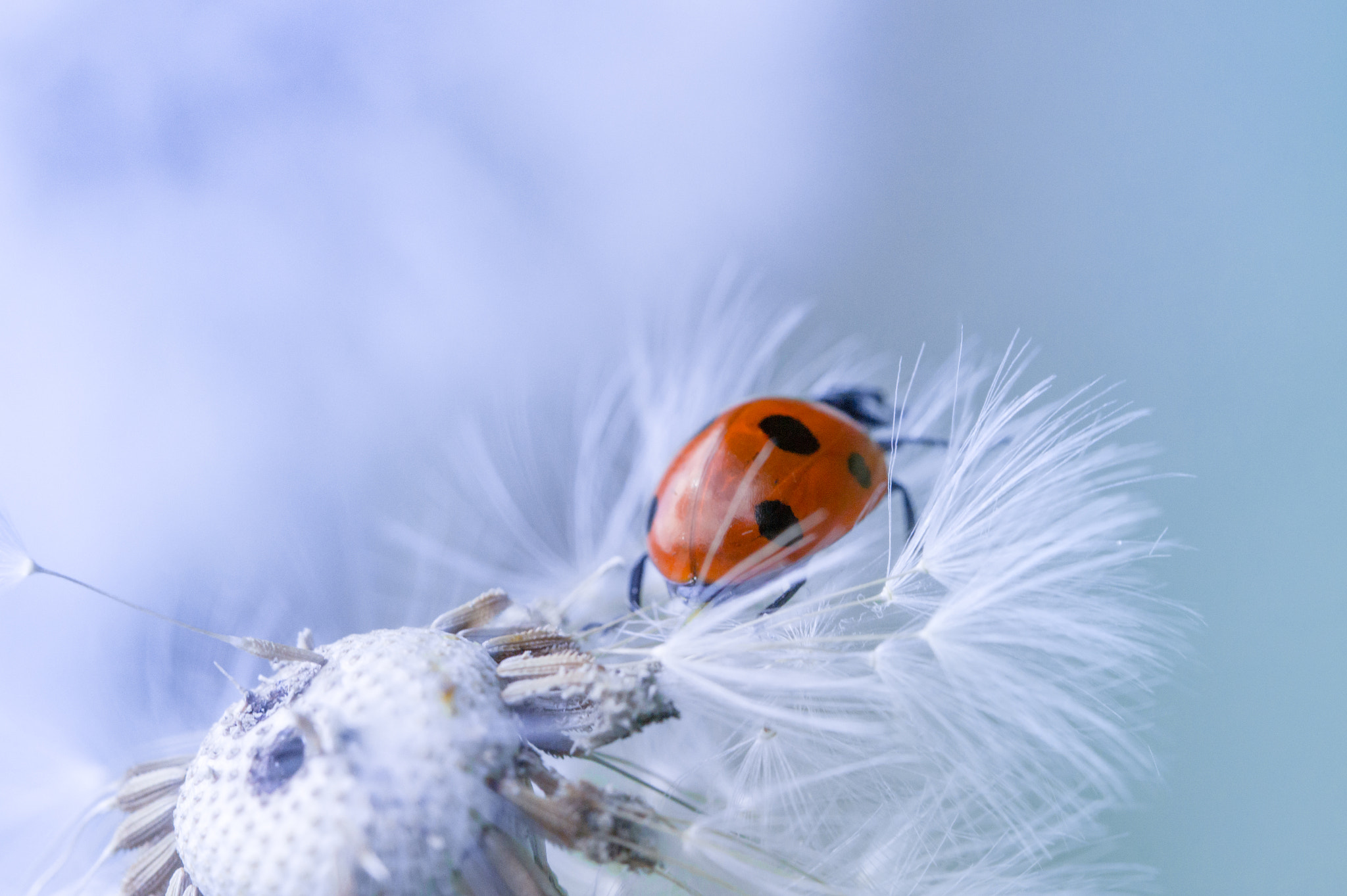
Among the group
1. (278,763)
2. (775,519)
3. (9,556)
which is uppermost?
(775,519)

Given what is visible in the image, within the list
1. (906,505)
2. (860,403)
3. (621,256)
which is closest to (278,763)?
(906,505)

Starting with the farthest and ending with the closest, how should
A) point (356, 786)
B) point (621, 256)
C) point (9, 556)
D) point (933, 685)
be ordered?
point (621, 256) → point (9, 556) → point (933, 685) → point (356, 786)

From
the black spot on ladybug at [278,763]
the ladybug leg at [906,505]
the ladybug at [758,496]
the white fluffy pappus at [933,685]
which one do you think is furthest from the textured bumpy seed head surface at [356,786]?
the ladybug leg at [906,505]

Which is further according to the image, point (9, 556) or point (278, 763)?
point (9, 556)

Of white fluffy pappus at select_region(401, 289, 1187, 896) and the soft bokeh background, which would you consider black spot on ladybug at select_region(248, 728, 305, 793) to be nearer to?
white fluffy pappus at select_region(401, 289, 1187, 896)

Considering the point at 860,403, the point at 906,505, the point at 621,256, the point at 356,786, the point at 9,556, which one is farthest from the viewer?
the point at 621,256

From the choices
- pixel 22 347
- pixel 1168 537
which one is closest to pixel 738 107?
pixel 1168 537

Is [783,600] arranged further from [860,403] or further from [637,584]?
[860,403]

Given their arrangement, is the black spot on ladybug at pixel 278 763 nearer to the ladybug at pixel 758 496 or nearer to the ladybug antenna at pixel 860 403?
the ladybug at pixel 758 496

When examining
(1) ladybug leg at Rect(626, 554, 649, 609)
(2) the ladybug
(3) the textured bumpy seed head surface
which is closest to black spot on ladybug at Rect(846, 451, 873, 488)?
(2) the ladybug
